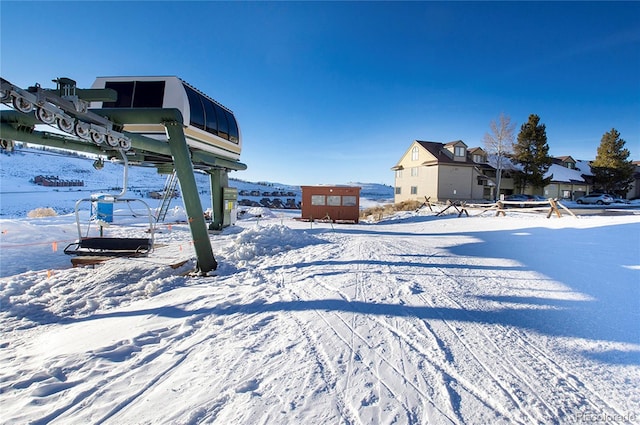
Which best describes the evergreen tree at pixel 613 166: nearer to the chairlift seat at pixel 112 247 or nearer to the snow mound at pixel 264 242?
the snow mound at pixel 264 242

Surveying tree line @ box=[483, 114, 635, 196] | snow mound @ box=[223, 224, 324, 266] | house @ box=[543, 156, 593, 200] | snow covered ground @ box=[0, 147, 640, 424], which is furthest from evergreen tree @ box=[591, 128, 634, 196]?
snow mound @ box=[223, 224, 324, 266]

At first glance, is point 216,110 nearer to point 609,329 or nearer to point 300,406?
point 300,406

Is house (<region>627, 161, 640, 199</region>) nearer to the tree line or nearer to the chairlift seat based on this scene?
the tree line

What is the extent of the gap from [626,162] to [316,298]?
58.2 metres

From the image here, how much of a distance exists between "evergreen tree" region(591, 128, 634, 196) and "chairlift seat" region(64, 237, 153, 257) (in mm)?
57650

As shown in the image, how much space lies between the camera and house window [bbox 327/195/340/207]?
71.1 feet

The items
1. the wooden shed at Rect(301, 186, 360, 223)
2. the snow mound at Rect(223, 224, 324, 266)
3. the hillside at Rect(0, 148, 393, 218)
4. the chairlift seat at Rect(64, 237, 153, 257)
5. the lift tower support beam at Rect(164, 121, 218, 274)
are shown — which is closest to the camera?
the chairlift seat at Rect(64, 237, 153, 257)

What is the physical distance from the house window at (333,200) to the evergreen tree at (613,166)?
4475cm

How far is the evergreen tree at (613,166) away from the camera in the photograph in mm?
41812

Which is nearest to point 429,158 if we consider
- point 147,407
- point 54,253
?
point 54,253

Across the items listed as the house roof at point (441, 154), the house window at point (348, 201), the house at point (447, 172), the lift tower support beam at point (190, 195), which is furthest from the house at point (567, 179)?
the lift tower support beam at point (190, 195)

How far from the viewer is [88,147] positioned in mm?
7430

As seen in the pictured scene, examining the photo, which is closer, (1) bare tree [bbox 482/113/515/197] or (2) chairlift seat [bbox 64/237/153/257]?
(2) chairlift seat [bbox 64/237/153/257]

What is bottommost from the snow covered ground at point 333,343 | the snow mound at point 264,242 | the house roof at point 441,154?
the snow covered ground at point 333,343
